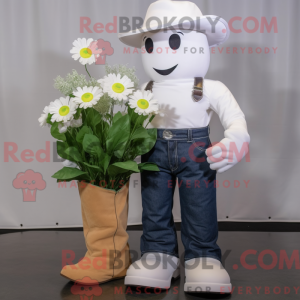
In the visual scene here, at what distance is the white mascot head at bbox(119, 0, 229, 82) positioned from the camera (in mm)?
1126

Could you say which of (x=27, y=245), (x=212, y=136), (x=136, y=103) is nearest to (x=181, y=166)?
(x=136, y=103)

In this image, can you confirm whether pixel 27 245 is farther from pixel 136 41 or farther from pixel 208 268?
pixel 136 41

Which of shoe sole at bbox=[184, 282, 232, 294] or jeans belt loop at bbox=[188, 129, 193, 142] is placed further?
jeans belt loop at bbox=[188, 129, 193, 142]

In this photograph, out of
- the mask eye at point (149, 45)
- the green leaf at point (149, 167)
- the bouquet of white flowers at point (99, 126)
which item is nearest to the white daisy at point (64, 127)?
the bouquet of white flowers at point (99, 126)

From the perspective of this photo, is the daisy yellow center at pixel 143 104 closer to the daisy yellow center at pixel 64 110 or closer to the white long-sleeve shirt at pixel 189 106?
the white long-sleeve shirt at pixel 189 106

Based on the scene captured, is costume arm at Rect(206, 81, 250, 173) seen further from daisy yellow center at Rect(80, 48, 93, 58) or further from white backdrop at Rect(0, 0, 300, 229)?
white backdrop at Rect(0, 0, 300, 229)

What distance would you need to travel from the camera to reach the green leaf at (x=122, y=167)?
103 cm

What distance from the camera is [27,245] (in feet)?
4.79

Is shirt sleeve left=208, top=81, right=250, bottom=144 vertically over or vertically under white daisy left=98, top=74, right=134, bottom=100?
under

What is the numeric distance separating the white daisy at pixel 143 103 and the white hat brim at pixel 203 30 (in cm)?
22

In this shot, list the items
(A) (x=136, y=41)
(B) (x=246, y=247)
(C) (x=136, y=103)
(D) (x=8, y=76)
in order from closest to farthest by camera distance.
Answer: (C) (x=136, y=103) < (A) (x=136, y=41) < (B) (x=246, y=247) < (D) (x=8, y=76)

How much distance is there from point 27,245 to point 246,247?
862mm

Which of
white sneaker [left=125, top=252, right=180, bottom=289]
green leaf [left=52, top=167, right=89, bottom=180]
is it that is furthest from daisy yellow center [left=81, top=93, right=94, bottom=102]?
white sneaker [left=125, top=252, right=180, bottom=289]

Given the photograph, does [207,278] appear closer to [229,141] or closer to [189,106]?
[229,141]
